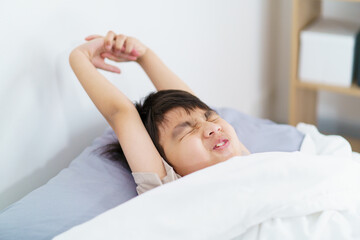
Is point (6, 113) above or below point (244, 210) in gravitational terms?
above

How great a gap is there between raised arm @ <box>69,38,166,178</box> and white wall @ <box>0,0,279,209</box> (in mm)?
93

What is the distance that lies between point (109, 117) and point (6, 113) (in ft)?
0.84

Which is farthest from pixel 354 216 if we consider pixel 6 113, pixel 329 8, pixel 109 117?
pixel 329 8

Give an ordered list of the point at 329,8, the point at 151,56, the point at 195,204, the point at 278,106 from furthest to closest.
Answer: the point at 278,106
the point at 329,8
the point at 151,56
the point at 195,204

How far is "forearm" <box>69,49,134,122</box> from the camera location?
1.25 metres

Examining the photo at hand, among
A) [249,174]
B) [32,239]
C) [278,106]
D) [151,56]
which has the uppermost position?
[151,56]

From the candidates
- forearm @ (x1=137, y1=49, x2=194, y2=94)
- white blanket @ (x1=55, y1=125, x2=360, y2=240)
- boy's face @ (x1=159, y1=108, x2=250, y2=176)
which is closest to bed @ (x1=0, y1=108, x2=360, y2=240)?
white blanket @ (x1=55, y1=125, x2=360, y2=240)

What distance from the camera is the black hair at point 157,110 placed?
1.25m

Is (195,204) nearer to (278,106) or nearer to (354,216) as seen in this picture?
(354,216)

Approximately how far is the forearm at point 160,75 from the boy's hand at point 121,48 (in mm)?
24

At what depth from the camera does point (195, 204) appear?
98 cm

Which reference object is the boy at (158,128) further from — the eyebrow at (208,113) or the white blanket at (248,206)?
the white blanket at (248,206)

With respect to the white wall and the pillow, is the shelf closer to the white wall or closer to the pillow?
the white wall

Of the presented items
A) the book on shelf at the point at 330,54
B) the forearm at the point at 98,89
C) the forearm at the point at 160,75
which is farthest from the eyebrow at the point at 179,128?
the book on shelf at the point at 330,54
